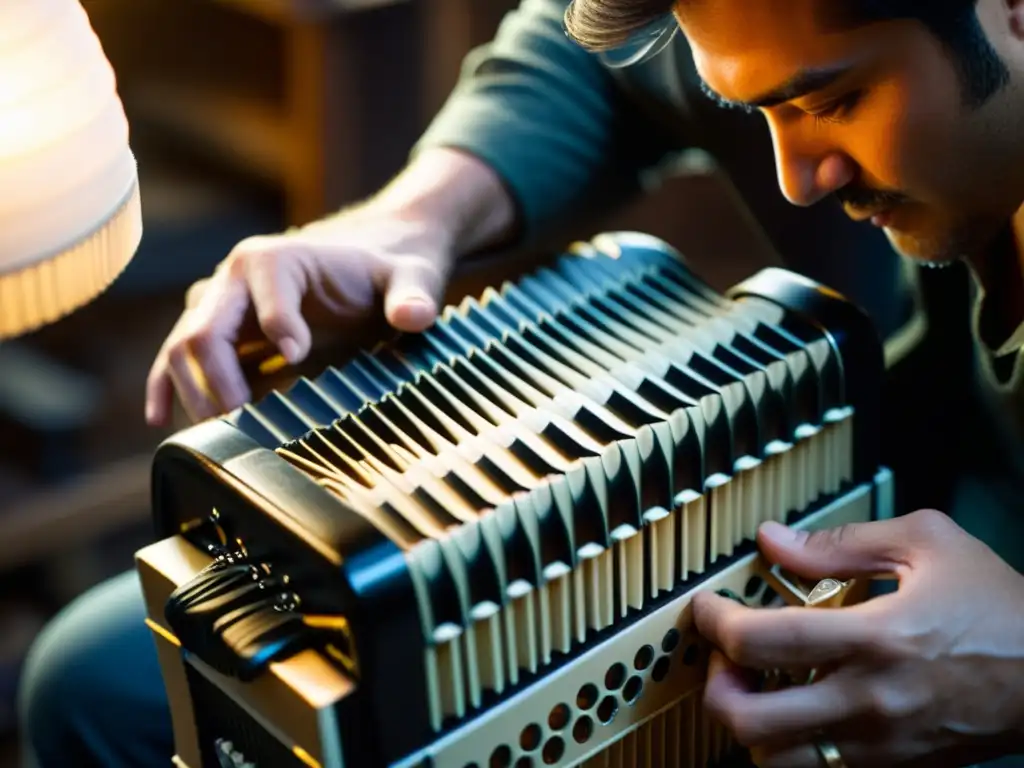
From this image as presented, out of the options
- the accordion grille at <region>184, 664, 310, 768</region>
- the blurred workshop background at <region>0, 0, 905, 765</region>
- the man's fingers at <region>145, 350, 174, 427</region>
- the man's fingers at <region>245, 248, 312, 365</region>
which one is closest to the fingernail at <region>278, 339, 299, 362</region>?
the man's fingers at <region>245, 248, 312, 365</region>

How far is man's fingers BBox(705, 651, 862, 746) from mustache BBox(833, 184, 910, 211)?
320 mm

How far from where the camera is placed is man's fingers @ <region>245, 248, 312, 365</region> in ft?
2.89

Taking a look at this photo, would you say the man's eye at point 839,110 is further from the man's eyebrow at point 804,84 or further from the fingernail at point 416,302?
the fingernail at point 416,302

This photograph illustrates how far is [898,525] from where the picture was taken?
762mm

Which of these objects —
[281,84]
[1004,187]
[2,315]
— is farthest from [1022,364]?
[281,84]

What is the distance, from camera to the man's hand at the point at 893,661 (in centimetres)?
71

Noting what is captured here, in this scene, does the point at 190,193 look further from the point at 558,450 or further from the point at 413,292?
the point at 558,450

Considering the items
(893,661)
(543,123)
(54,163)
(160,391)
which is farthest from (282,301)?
(893,661)

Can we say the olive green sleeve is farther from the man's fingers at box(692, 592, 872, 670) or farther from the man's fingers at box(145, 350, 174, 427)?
the man's fingers at box(692, 592, 872, 670)

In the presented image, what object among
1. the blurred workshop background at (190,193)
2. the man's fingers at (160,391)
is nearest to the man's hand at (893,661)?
the man's fingers at (160,391)

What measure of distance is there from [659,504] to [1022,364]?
30 cm

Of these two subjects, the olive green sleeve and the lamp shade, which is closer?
the lamp shade

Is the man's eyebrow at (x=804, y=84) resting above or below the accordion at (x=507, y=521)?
above

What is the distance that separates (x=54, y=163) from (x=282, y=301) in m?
0.25
